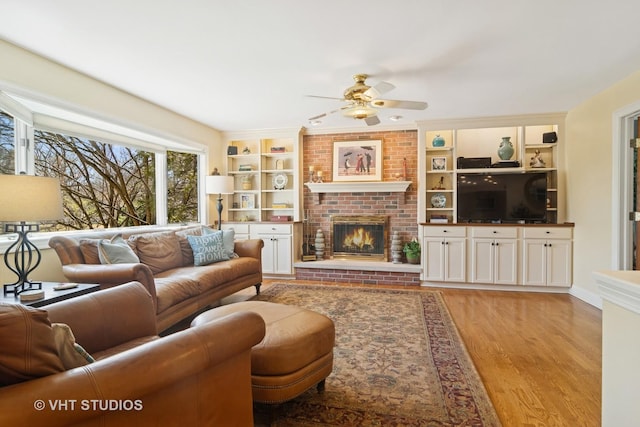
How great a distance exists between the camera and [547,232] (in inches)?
159

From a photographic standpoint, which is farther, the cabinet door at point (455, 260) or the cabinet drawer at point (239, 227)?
the cabinet drawer at point (239, 227)

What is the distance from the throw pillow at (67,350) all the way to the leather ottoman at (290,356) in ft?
2.53

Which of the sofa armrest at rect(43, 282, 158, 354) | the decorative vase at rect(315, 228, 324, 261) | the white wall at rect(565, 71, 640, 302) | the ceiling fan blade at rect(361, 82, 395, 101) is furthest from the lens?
the decorative vase at rect(315, 228, 324, 261)

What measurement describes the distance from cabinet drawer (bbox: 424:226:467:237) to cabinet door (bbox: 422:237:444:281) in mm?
61

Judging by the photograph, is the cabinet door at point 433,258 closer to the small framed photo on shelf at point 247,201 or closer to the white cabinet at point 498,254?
the white cabinet at point 498,254

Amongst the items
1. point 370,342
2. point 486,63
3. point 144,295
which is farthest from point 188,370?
point 486,63

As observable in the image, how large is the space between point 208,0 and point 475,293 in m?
4.15

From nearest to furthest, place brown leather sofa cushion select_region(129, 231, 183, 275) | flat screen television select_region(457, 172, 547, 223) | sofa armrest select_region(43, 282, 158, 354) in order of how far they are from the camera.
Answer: sofa armrest select_region(43, 282, 158, 354) < brown leather sofa cushion select_region(129, 231, 183, 275) < flat screen television select_region(457, 172, 547, 223)

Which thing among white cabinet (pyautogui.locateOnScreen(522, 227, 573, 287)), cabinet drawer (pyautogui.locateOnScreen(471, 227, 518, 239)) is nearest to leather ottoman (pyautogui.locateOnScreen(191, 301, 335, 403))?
cabinet drawer (pyautogui.locateOnScreen(471, 227, 518, 239))

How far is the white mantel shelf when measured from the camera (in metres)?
4.66

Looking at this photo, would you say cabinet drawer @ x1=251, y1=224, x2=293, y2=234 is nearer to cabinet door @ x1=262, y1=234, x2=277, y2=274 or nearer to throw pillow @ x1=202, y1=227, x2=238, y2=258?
cabinet door @ x1=262, y1=234, x2=277, y2=274

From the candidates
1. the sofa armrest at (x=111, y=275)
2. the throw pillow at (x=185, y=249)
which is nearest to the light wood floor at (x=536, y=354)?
the sofa armrest at (x=111, y=275)

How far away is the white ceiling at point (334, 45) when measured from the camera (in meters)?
1.97

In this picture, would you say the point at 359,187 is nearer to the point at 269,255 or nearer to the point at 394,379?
the point at 269,255
